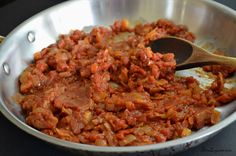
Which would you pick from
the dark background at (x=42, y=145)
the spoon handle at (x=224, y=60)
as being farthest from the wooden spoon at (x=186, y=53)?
the dark background at (x=42, y=145)

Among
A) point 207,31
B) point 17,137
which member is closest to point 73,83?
point 17,137

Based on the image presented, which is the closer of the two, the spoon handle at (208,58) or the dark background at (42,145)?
the dark background at (42,145)

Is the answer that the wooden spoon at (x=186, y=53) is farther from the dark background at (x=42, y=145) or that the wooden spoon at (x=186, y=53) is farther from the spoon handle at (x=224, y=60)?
the dark background at (x=42, y=145)

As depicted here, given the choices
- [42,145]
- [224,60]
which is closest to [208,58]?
[224,60]

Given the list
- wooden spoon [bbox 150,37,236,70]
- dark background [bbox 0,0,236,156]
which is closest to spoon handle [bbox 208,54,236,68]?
wooden spoon [bbox 150,37,236,70]

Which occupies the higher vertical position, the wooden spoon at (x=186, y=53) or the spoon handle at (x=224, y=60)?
the spoon handle at (x=224, y=60)

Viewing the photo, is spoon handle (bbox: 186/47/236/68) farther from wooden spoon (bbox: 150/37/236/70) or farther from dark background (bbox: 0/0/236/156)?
dark background (bbox: 0/0/236/156)

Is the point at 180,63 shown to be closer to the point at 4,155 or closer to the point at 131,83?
the point at 131,83
